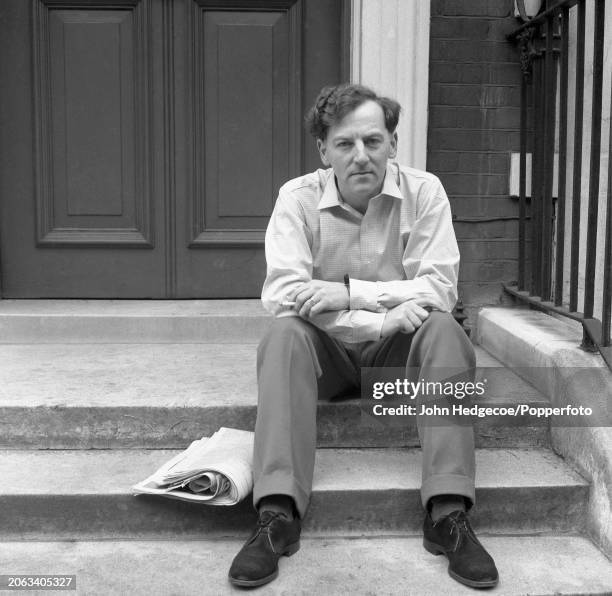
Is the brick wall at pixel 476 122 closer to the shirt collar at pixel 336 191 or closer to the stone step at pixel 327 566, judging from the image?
the shirt collar at pixel 336 191

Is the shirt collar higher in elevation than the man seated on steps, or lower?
higher

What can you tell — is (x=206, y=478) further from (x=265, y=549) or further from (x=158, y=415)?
(x=158, y=415)

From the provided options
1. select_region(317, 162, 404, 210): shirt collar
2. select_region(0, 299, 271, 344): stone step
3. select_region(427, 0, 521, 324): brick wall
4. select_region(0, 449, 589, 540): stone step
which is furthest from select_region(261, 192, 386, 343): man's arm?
select_region(427, 0, 521, 324): brick wall

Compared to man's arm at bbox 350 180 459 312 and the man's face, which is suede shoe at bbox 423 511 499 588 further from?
the man's face

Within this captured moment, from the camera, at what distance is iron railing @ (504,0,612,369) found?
9.46 feet

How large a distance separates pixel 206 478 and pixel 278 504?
26 centimetres

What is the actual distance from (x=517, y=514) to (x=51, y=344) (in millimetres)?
2258

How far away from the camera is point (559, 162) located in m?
3.27

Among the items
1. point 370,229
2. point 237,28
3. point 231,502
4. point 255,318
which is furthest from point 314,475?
point 237,28

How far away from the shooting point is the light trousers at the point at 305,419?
2252 millimetres

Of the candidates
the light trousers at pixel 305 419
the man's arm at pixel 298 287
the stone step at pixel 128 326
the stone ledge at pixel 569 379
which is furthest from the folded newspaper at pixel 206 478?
the stone step at pixel 128 326

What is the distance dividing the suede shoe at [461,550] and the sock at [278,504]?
0.41m

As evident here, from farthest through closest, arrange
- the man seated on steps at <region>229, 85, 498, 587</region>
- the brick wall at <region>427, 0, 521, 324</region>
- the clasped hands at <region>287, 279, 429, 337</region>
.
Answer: the brick wall at <region>427, 0, 521, 324</region>, the clasped hands at <region>287, 279, 429, 337</region>, the man seated on steps at <region>229, 85, 498, 587</region>

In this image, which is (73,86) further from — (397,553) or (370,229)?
(397,553)
